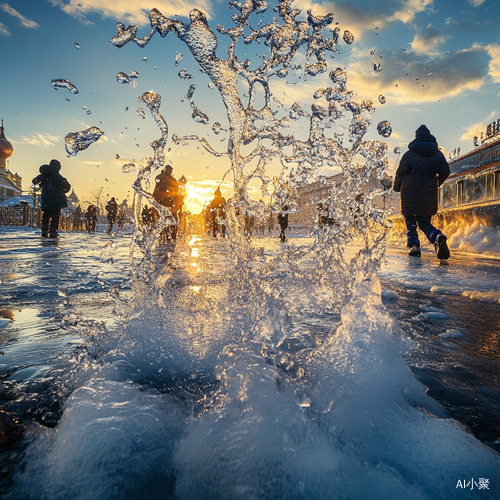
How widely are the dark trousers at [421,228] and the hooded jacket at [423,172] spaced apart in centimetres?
16

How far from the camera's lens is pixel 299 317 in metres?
2.27

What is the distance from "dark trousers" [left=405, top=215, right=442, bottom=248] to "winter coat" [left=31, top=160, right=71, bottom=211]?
9.45 meters

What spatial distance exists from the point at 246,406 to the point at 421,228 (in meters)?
6.17

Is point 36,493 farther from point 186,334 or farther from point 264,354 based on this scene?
point 186,334

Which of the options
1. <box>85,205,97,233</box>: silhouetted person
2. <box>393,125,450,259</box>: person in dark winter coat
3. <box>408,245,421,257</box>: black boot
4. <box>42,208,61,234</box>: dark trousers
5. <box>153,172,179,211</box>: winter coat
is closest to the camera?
<box>393,125,450,259</box>: person in dark winter coat

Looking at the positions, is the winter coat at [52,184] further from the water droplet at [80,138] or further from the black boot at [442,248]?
the black boot at [442,248]

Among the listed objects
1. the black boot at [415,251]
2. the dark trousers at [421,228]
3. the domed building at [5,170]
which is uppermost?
the domed building at [5,170]

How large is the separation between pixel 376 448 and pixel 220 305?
5.49 ft

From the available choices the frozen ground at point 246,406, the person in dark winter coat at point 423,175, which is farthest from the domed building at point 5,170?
the frozen ground at point 246,406

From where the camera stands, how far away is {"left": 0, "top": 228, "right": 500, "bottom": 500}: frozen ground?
32.2 inches

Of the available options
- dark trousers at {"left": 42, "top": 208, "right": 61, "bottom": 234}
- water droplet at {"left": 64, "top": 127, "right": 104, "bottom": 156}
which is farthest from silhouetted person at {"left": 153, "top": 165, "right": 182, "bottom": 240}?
water droplet at {"left": 64, "top": 127, "right": 104, "bottom": 156}

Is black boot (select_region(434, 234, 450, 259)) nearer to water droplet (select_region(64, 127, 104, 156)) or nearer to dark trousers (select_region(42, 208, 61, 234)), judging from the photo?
water droplet (select_region(64, 127, 104, 156))

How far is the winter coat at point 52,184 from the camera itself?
31.5ft

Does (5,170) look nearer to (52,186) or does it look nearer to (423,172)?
(52,186)
